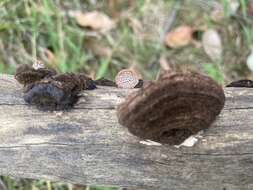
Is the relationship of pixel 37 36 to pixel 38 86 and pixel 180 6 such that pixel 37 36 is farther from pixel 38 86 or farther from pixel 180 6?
pixel 38 86

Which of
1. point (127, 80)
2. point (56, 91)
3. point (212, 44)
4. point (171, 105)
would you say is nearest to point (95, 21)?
point (212, 44)

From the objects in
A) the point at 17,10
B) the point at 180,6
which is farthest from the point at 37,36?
the point at 180,6

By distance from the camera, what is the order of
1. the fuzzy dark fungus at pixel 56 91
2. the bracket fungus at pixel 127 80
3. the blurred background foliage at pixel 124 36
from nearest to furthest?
the fuzzy dark fungus at pixel 56 91, the bracket fungus at pixel 127 80, the blurred background foliage at pixel 124 36

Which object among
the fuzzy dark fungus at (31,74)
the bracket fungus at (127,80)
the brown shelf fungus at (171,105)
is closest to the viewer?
the brown shelf fungus at (171,105)


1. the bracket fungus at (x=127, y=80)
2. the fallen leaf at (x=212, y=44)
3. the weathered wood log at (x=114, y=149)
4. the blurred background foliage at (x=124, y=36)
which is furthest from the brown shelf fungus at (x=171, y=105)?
the fallen leaf at (x=212, y=44)

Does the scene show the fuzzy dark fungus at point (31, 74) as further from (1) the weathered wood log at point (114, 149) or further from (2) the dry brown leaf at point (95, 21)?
(2) the dry brown leaf at point (95, 21)

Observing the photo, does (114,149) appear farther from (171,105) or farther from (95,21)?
(95,21)

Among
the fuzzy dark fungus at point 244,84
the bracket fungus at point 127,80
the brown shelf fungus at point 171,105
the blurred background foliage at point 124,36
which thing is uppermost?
the brown shelf fungus at point 171,105
